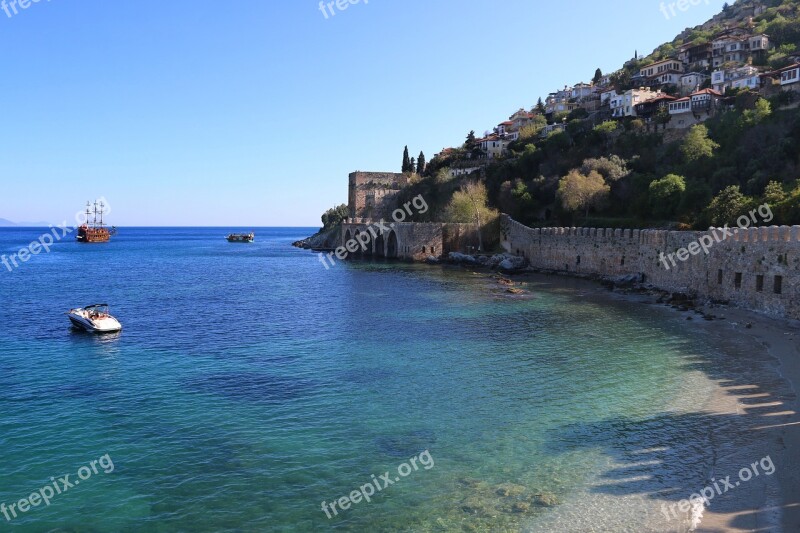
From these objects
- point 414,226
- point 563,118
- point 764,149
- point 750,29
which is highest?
point 750,29

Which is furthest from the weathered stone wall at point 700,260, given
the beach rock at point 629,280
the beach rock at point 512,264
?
the beach rock at point 512,264

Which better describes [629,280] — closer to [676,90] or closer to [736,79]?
[736,79]

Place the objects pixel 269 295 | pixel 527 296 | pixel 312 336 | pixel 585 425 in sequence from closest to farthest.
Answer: pixel 585 425 < pixel 312 336 < pixel 527 296 < pixel 269 295

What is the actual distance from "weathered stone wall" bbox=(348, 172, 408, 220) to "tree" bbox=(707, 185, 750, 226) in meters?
52.8

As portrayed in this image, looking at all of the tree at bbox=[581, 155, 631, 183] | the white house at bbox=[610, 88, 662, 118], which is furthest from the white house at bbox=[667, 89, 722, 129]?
the tree at bbox=[581, 155, 631, 183]

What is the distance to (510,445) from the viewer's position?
1365 centimetres

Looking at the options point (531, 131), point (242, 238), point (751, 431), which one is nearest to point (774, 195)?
point (751, 431)

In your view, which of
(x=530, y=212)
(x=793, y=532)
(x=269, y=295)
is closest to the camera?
(x=793, y=532)

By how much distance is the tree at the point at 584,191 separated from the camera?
56938 millimetres

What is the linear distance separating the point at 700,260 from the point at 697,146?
26.6 meters

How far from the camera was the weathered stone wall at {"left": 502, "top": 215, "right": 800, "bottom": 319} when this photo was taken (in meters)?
26.4

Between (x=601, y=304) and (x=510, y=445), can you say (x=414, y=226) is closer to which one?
(x=601, y=304)

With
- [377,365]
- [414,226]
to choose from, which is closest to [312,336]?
[377,365]

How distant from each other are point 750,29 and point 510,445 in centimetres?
10360
